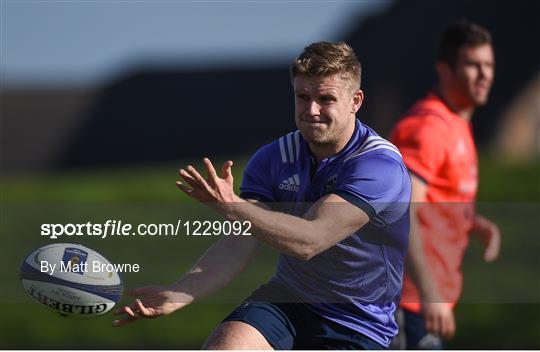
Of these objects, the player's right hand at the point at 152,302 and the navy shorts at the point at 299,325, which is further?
the navy shorts at the point at 299,325

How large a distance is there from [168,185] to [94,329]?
12.4 feet

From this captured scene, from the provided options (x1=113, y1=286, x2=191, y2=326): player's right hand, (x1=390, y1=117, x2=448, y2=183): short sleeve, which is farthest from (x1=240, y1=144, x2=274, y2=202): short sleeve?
(x1=390, y1=117, x2=448, y2=183): short sleeve

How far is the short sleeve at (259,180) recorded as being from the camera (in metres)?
5.99

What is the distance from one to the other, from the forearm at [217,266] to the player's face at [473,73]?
2.58 m

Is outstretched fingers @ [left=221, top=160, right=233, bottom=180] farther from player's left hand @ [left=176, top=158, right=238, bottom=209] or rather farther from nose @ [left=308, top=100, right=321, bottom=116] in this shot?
nose @ [left=308, top=100, right=321, bottom=116]

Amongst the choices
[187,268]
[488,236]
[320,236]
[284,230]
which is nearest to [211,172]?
[284,230]

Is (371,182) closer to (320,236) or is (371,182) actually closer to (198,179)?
(320,236)

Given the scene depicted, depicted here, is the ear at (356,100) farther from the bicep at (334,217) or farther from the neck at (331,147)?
the bicep at (334,217)

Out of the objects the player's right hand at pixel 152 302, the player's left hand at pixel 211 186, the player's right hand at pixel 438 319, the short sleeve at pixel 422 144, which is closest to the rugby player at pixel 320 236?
the player's right hand at pixel 152 302

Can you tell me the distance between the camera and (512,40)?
26.4 meters

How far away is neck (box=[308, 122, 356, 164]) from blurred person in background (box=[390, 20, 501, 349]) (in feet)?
4.48

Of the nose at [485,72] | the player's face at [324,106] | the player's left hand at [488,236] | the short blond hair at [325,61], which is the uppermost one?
the short blond hair at [325,61]

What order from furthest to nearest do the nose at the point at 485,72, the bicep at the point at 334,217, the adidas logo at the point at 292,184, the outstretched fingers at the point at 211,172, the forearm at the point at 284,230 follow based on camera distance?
the nose at the point at 485,72, the adidas logo at the point at 292,184, the bicep at the point at 334,217, the forearm at the point at 284,230, the outstretched fingers at the point at 211,172

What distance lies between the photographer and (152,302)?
5.51 metres
